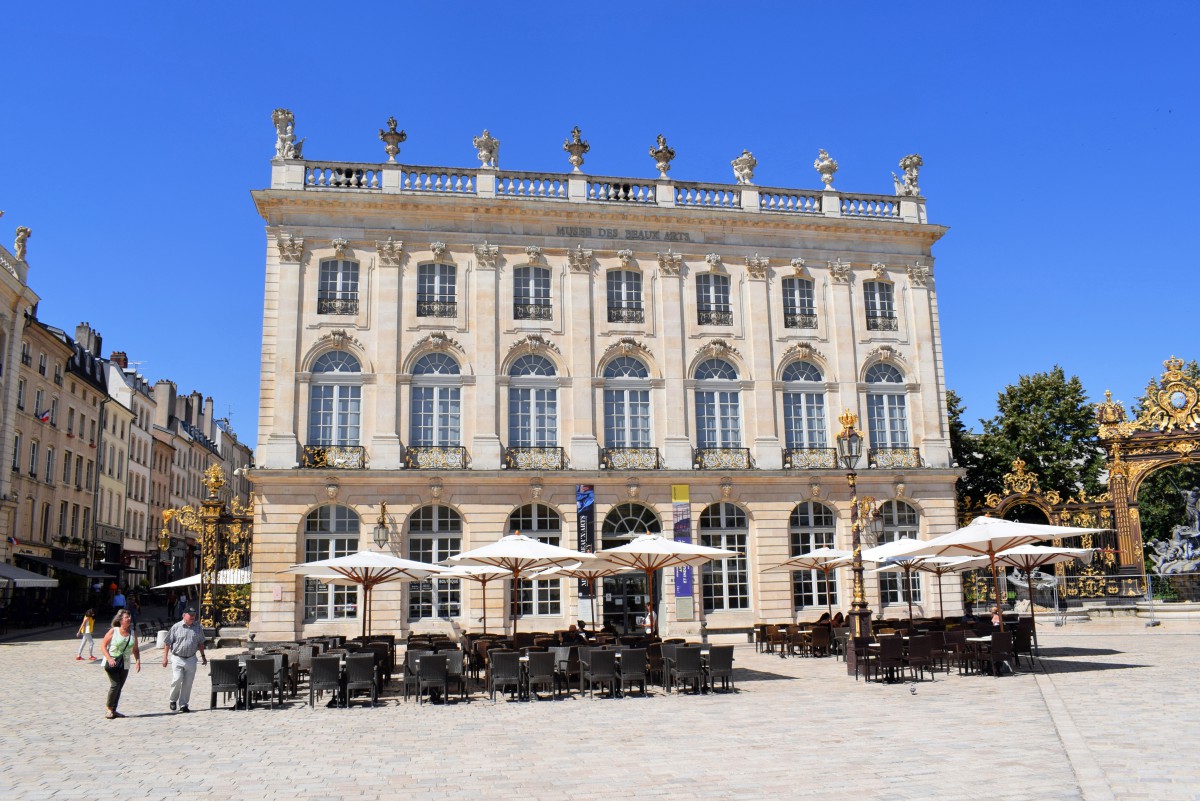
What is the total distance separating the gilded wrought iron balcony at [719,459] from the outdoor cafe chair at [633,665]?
12.2 m

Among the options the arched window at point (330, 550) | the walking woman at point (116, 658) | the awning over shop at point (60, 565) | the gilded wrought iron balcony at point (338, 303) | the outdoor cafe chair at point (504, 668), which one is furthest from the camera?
the awning over shop at point (60, 565)

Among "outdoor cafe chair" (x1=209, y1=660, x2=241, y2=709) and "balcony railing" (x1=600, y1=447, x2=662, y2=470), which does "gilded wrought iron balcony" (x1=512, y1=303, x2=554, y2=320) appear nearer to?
"balcony railing" (x1=600, y1=447, x2=662, y2=470)

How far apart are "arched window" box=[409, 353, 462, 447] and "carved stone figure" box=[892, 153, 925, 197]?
50.0 ft

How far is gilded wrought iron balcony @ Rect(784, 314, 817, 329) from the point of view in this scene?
95.2 feet

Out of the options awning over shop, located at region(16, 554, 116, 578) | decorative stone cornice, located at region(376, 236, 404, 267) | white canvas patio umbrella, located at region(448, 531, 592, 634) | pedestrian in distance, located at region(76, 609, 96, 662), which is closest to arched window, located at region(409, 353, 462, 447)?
decorative stone cornice, located at region(376, 236, 404, 267)

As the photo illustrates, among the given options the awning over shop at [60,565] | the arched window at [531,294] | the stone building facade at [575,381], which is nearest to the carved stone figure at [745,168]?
the stone building facade at [575,381]

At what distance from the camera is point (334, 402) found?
26.3 m

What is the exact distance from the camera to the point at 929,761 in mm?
9109

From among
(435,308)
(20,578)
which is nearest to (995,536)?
(435,308)

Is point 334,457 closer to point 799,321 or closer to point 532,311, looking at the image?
point 532,311

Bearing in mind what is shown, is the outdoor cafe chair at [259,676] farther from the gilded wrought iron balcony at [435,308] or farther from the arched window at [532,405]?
the gilded wrought iron balcony at [435,308]

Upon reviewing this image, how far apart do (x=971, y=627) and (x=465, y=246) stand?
16410 mm

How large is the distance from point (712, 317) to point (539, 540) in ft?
27.1

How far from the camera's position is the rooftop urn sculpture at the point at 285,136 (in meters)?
27.1
